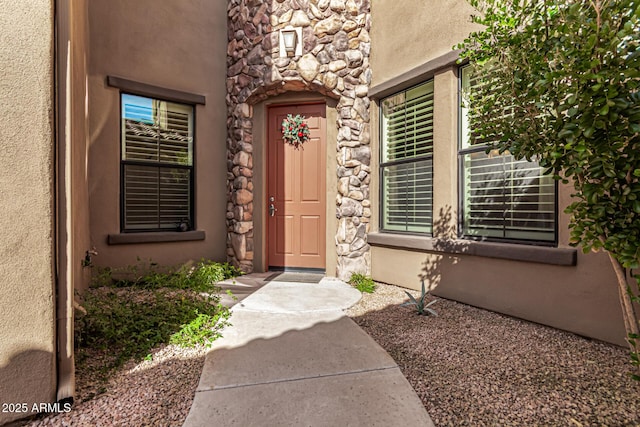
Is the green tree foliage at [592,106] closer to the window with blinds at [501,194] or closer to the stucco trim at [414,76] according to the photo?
the window with blinds at [501,194]

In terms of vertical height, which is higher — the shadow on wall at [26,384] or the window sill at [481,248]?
the window sill at [481,248]

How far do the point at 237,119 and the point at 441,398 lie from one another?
13.9ft

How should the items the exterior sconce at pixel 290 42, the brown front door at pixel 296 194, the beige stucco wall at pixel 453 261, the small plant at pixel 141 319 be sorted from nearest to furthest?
the small plant at pixel 141 319 → the beige stucco wall at pixel 453 261 → the exterior sconce at pixel 290 42 → the brown front door at pixel 296 194

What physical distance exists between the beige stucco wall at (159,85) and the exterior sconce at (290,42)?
104 centimetres

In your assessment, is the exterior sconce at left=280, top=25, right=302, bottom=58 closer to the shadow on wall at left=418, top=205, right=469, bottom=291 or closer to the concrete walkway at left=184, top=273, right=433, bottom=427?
the shadow on wall at left=418, top=205, right=469, bottom=291

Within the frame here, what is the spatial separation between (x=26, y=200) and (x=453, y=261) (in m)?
→ 3.42

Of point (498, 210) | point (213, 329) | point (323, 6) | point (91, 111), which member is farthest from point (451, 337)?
point (91, 111)

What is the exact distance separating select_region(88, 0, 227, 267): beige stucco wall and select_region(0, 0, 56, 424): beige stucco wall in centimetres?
278

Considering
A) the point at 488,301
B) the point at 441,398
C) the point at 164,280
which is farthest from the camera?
the point at 164,280

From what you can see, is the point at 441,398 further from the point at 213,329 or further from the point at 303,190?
the point at 303,190

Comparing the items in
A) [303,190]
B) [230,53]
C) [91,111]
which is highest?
[230,53]

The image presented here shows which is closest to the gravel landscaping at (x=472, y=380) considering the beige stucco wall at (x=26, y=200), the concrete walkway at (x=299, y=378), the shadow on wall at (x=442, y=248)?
the concrete walkway at (x=299, y=378)

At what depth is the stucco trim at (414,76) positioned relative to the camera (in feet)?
11.2

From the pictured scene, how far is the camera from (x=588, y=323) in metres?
2.52
